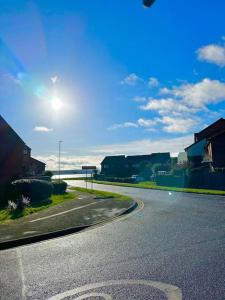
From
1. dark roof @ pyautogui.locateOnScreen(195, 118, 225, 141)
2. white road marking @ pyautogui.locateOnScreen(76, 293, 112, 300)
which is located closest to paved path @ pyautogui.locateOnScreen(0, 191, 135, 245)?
white road marking @ pyautogui.locateOnScreen(76, 293, 112, 300)

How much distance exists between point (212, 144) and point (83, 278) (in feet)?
142

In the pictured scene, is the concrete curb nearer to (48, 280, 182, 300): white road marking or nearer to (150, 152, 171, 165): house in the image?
(48, 280, 182, 300): white road marking

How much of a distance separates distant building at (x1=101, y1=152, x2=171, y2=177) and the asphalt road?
9605 cm

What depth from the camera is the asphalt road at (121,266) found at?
5191 mm

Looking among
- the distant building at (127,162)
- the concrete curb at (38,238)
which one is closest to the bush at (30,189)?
the concrete curb at (38,238)

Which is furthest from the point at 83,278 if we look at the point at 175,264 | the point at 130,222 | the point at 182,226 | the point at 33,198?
the point at 33,198

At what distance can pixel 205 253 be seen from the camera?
292 inches

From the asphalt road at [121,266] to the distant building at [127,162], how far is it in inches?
3782

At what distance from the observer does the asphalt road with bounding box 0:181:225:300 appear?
17.0 feet

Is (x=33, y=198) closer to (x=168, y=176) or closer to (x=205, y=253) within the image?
(x=205, y=253)

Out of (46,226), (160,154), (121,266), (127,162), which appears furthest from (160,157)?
(121,266)

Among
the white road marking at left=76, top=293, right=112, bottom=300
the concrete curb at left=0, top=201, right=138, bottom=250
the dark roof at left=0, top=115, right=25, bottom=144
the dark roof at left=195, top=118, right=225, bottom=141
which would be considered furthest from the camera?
the dark roof at left=195, top=118, right=225, bottom=141

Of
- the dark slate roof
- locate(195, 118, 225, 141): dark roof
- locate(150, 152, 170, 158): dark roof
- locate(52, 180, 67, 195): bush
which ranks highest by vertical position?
locate(195, 118, 225, 141): dark roof

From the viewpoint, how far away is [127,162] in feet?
377
